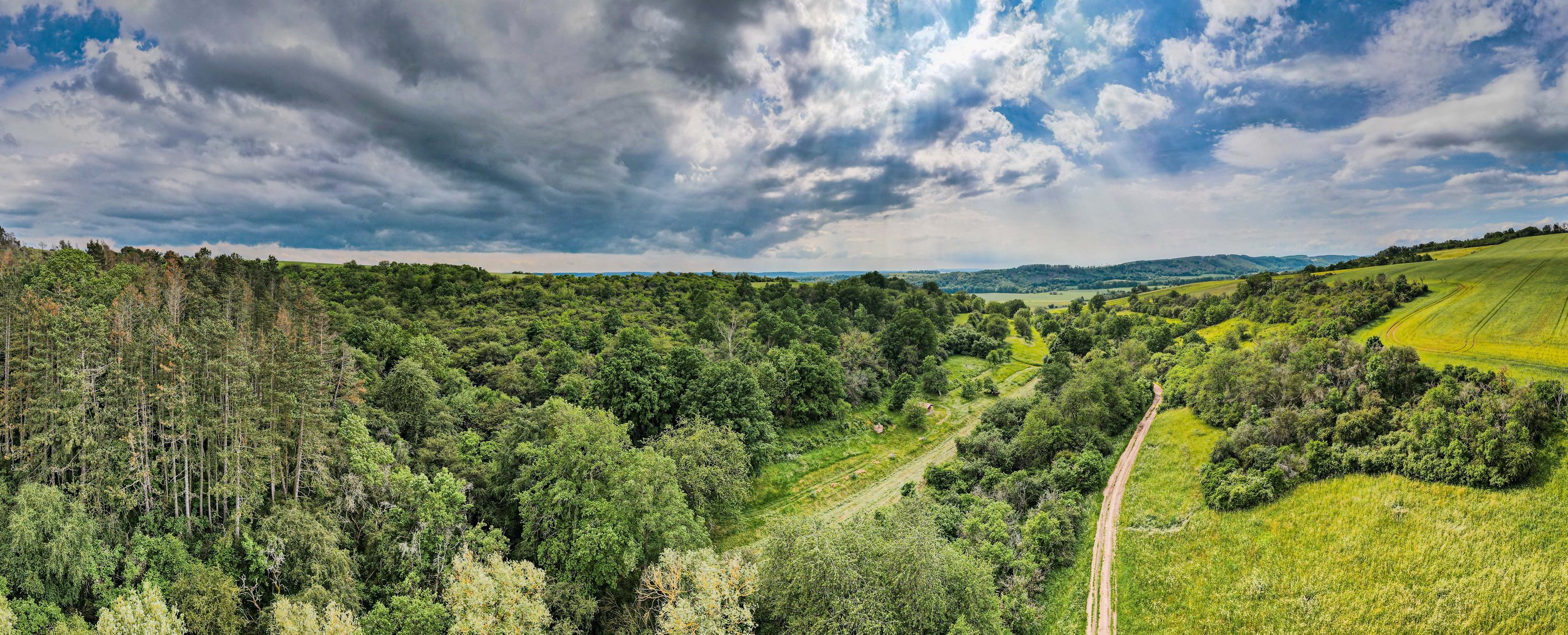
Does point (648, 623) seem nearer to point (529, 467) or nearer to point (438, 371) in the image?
point (529, 467)

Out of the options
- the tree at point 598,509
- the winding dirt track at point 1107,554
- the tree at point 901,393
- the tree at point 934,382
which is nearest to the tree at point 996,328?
the tree at point 934,382

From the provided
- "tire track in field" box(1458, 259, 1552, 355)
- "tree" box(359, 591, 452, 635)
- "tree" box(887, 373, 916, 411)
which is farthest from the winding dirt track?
"tree" box(359, 591, 452, 635)

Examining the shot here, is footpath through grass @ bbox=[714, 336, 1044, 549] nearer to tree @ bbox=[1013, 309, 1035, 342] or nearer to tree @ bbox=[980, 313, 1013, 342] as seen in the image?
tree @ bbox=[980, 313, 1013, 342]

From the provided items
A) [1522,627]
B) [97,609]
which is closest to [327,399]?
[97,609]

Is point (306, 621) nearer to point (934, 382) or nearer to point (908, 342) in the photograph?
point (934, 382)

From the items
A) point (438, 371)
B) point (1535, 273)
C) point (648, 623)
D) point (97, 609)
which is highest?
point (1535, 273)
